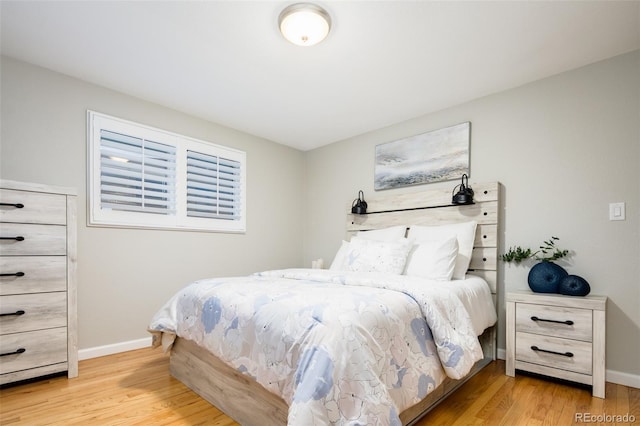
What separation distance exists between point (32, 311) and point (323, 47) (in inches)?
105

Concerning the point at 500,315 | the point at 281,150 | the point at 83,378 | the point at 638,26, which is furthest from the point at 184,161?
the point at 638,26

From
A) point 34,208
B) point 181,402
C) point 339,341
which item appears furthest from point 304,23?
point 181,402

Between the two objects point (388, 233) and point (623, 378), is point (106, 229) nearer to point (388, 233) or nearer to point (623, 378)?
point (388, 233)

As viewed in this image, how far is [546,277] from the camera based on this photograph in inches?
90.4

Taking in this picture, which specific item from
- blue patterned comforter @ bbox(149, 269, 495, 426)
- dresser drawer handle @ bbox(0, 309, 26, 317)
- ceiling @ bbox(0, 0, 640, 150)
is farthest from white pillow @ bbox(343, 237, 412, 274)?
dresser drawer handle @ bbox(0, 309, 26, 317)

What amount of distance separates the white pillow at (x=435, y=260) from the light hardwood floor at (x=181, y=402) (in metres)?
0.77

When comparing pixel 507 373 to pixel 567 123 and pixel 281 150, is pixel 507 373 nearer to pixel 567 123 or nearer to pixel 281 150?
pixel 567 123

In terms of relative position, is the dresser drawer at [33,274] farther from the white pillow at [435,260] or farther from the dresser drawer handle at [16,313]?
the white pillow at [435,260]

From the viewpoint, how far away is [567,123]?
8.14 ft

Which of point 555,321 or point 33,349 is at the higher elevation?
point 555,321

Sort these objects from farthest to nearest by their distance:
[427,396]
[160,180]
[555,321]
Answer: [160,180] < [555,321] < [427,396]

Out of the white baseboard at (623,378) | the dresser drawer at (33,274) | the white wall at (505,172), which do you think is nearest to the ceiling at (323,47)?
the white wall at (505,172)

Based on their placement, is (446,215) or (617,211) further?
(446,215)

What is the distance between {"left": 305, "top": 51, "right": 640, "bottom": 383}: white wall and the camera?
220 cm
